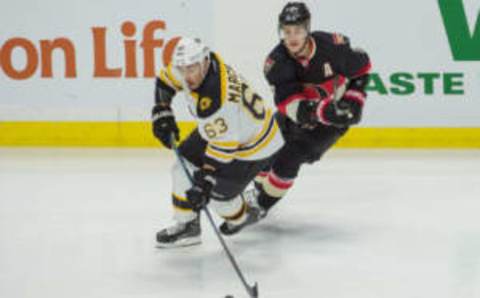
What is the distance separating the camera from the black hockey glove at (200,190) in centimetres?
346

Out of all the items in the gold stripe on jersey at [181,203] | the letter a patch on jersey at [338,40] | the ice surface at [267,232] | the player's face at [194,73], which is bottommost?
the ice surface at [267,232]

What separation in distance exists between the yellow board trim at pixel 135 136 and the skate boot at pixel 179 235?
2116mm

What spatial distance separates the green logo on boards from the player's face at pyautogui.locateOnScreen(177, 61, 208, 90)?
2826 mm

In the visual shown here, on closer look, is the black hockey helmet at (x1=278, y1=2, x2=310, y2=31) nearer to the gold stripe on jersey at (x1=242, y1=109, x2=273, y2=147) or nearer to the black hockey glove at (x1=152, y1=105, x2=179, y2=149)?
the gold stripe on jersey at (x1=242, y1=109, x2=273, y2=147)

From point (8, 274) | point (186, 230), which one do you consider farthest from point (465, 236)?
point (8, 274)

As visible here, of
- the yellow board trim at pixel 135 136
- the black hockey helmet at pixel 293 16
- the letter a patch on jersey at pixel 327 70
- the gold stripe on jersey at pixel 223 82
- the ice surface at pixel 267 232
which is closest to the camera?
the ice surface at pixel 267 232

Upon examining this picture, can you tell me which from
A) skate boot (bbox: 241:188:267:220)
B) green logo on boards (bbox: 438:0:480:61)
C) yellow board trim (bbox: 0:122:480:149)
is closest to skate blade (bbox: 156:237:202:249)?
skate boot (bbox: 241:188:267:220)

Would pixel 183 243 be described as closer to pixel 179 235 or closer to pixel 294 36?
pixel 179 235

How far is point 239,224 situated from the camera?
3.97 meters

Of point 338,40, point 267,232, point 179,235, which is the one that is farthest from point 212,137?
point 338,40

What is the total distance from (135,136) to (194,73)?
268cm

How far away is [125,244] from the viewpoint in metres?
3.93

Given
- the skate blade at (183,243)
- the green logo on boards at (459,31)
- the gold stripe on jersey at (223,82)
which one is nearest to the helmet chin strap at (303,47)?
the gold stripe on jersey at (223,82)

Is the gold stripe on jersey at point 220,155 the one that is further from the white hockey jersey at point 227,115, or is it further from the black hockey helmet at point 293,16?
the black hockey helmet at point 293,16
